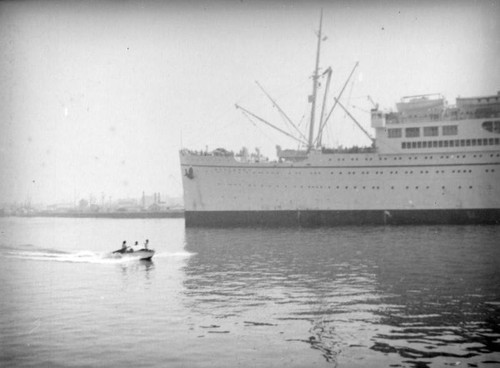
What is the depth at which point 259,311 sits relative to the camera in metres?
13.6

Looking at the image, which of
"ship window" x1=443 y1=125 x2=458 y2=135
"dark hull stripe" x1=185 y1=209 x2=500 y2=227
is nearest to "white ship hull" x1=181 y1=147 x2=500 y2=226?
"dark hull stripe" x1=185 y1=209 x2=500 y2=227

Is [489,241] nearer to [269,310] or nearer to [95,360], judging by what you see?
[269,310]

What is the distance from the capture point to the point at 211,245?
32.1 meters

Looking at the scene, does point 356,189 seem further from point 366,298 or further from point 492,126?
point 366,298

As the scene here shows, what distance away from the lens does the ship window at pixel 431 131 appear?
4875 cm

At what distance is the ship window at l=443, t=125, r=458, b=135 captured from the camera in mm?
48156

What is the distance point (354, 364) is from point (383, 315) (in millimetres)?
3635

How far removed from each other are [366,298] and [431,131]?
37454 millimetres

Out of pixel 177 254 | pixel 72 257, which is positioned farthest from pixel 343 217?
pixel 72 257

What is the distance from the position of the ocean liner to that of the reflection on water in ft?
65.9

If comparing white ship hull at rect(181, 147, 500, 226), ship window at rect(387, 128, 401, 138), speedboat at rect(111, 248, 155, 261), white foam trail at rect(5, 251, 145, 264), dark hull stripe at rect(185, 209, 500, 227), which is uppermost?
ship window at rect(387, 128, 401, 138)

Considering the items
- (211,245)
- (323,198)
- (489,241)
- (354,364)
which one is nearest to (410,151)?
(323,198)

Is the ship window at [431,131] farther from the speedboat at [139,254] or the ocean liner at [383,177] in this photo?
the speedboat at [139,254]

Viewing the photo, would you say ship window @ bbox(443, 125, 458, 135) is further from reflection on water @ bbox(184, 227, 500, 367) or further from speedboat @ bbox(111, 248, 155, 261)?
speedboat @ bbox(111, 248, 155, 261)
